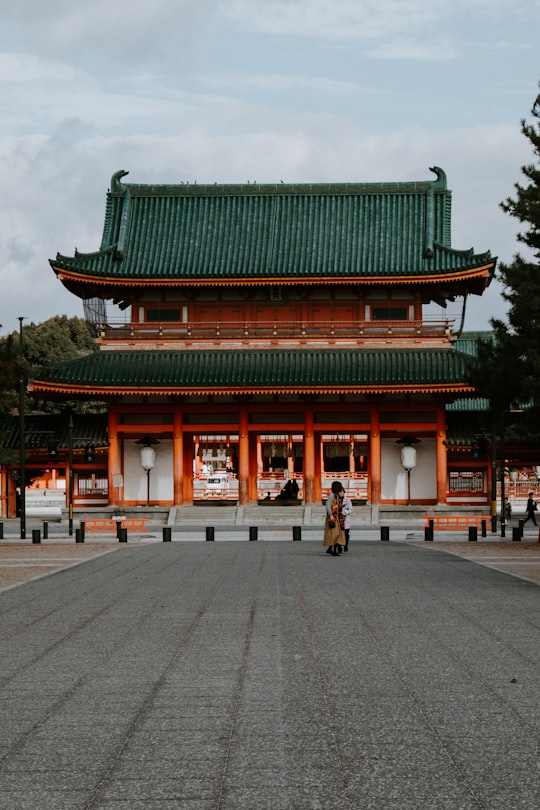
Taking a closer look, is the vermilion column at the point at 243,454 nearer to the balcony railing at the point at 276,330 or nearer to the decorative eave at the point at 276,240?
the balcony railing at the point at 276,330

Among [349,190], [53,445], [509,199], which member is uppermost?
[349,190]

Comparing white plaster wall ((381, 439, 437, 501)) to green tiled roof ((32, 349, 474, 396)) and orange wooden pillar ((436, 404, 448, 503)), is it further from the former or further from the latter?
green tiled roof ((32, 349, 474, 396))

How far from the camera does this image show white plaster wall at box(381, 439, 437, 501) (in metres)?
50.3

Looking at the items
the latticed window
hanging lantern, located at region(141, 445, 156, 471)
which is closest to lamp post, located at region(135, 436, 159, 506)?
hanging lantern, located at region(141, 445, 156, 471)

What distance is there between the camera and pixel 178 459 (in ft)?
165

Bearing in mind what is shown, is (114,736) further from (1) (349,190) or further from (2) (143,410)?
(1) (349,190)

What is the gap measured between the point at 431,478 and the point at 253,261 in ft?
43.2

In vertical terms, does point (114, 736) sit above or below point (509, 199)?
below

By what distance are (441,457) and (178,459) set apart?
11.8m

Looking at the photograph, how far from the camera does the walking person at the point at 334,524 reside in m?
26.6

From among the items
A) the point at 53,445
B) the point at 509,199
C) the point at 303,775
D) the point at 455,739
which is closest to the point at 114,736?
Result: the point at 303,775

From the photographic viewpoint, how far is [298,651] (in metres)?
11.6

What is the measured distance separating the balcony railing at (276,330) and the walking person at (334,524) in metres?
23.9

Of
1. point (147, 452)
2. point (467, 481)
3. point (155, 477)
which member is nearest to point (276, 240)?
point (147, 452)
